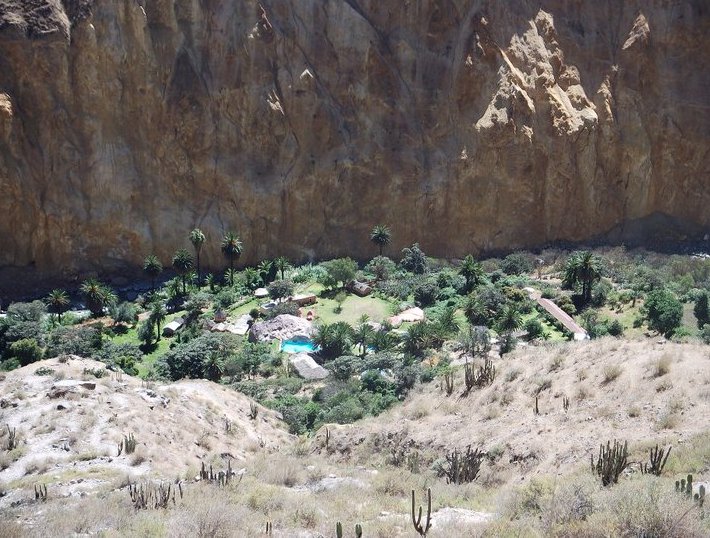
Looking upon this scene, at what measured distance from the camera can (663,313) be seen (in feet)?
107

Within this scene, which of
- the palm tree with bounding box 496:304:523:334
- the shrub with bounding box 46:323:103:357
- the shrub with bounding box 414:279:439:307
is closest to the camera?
the shrub with bounding box 46:323:103:357

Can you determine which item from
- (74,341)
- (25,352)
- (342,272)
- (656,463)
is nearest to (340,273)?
(342,272)

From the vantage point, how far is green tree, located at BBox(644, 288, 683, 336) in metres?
32.3

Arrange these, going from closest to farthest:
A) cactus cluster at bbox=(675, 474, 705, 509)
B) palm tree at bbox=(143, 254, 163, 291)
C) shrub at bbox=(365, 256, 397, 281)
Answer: cactus cluster at bbox=(675, 474, 705, 509) → palm tree at bbox=(143, 254, 163, 291) → shrub at bbox=(365, 256, 397, 281)

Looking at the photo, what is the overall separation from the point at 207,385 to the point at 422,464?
10499 millimetres

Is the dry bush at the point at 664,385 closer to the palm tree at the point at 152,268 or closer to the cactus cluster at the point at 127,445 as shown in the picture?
the cactus cluster at the point at 127,445

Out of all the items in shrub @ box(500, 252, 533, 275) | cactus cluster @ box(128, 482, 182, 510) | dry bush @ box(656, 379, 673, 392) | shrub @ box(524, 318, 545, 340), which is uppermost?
shrub @ box(500, 252, 533, 275)

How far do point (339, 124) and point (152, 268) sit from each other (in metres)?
14.8

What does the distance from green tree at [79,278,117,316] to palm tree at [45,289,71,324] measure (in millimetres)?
1114

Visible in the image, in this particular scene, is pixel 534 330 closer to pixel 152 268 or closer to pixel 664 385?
pixel 664 385

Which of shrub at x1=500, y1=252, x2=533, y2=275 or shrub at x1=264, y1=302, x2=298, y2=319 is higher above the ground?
shrub at x1=500, y1=252, x2=533, y2=275

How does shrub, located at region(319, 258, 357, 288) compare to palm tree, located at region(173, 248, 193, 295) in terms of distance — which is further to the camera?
palm tree, located at region(173, 248, 193, 295)

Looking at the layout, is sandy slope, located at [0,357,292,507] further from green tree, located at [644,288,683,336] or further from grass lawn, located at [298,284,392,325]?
green tree, located at [644,288,683,336]

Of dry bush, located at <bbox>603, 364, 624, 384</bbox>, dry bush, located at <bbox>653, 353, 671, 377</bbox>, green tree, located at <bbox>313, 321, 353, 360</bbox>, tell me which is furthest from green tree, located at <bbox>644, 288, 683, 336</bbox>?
dry bush, located at <bbox>653, 353, 671, 377</bbox>
